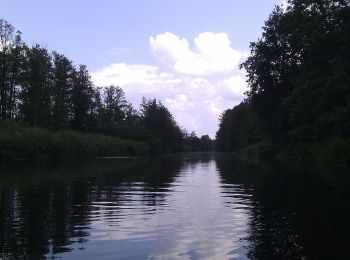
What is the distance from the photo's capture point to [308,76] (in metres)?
49.6

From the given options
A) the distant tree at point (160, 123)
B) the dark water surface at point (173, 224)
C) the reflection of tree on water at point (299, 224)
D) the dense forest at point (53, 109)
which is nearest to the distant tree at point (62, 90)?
the dense forest at point (53, 109)

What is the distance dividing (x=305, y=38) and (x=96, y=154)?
43.2m

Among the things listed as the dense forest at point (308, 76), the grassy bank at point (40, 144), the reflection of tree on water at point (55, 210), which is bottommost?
the reflection of tree on water at point (55, 210)

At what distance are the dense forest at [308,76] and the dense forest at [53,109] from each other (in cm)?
2795

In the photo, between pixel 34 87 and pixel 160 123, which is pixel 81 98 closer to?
pixel 34 87

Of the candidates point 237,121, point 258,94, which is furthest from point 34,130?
point 237,121

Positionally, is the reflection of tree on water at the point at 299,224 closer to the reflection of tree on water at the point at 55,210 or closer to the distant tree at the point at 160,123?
the reflection of tree on water at the point at 55,210

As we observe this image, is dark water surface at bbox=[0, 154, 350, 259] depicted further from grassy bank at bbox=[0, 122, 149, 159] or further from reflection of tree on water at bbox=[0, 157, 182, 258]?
grassy bank at bbox=[0, 122, 149, 159]

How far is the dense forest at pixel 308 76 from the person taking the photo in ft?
144

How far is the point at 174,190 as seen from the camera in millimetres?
21406

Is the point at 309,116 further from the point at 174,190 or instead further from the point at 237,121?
the point at 237,121

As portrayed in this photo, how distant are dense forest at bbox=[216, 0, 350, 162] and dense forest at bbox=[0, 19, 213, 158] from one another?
91.7 feet

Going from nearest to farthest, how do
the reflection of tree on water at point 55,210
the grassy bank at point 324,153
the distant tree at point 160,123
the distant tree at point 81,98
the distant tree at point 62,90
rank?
the reflection of tree on water at point 55,210 < the grassy bank at point 324,153 < the distant tree at point 62,90 < the distant tree at point 81,98 < the distant tree at point 160,123

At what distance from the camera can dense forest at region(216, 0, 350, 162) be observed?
44.0 m
